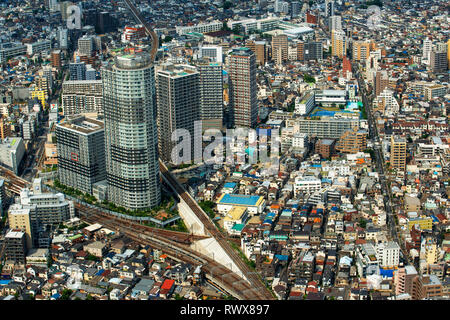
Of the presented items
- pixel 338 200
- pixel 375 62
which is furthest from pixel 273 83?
pixel 338 200

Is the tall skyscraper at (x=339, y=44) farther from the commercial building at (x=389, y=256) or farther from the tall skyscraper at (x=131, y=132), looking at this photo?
the commercial building at (x=389, y=256)

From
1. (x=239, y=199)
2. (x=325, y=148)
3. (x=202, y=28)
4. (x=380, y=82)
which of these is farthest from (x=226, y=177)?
(x=202, y=28)

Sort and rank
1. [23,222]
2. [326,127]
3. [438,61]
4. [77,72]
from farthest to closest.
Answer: [438,61]
[77,72]
[326,127]
[23,222]

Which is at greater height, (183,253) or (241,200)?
(241,200)

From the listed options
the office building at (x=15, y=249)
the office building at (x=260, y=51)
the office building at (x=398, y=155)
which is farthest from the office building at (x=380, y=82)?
the office building at (x=15, y=249)

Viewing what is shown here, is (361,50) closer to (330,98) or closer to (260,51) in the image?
(260,51)

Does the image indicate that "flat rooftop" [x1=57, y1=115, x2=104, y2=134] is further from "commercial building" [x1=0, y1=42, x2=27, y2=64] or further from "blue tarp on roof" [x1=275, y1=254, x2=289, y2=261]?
"commercial building" [x1=0, y1=42, x2=27, y2=64]

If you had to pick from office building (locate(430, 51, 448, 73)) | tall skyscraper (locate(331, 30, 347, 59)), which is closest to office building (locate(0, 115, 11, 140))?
tall skyscraper (locate(331, 30, 347, 59))
